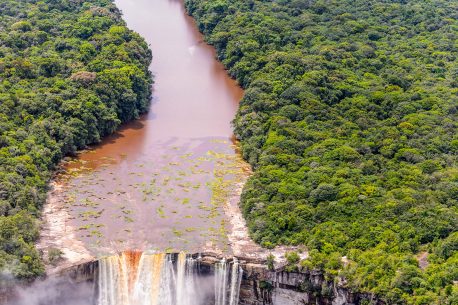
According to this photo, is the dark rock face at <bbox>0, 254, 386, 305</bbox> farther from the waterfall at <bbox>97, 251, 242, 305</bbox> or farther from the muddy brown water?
the muddy brown water

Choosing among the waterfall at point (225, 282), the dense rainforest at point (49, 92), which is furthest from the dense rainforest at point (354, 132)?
the dense rainforest at point (49, 92)

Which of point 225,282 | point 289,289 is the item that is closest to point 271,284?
point 289,289

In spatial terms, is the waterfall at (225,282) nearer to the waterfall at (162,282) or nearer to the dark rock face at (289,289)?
the waterfall at (162,282)

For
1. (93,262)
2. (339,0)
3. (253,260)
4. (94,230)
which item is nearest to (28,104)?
(94,230)

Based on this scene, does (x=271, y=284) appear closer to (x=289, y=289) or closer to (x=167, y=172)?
(x=289, y=289)

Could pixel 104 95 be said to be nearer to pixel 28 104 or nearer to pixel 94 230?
pixel 28 104

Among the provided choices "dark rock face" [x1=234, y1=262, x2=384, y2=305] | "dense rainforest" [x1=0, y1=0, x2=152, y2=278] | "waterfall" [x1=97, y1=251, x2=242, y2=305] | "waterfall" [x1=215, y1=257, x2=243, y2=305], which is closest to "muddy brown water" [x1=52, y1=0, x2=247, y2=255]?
"waterfall" [x1=97, y1=251, x2=242, y2=305]
